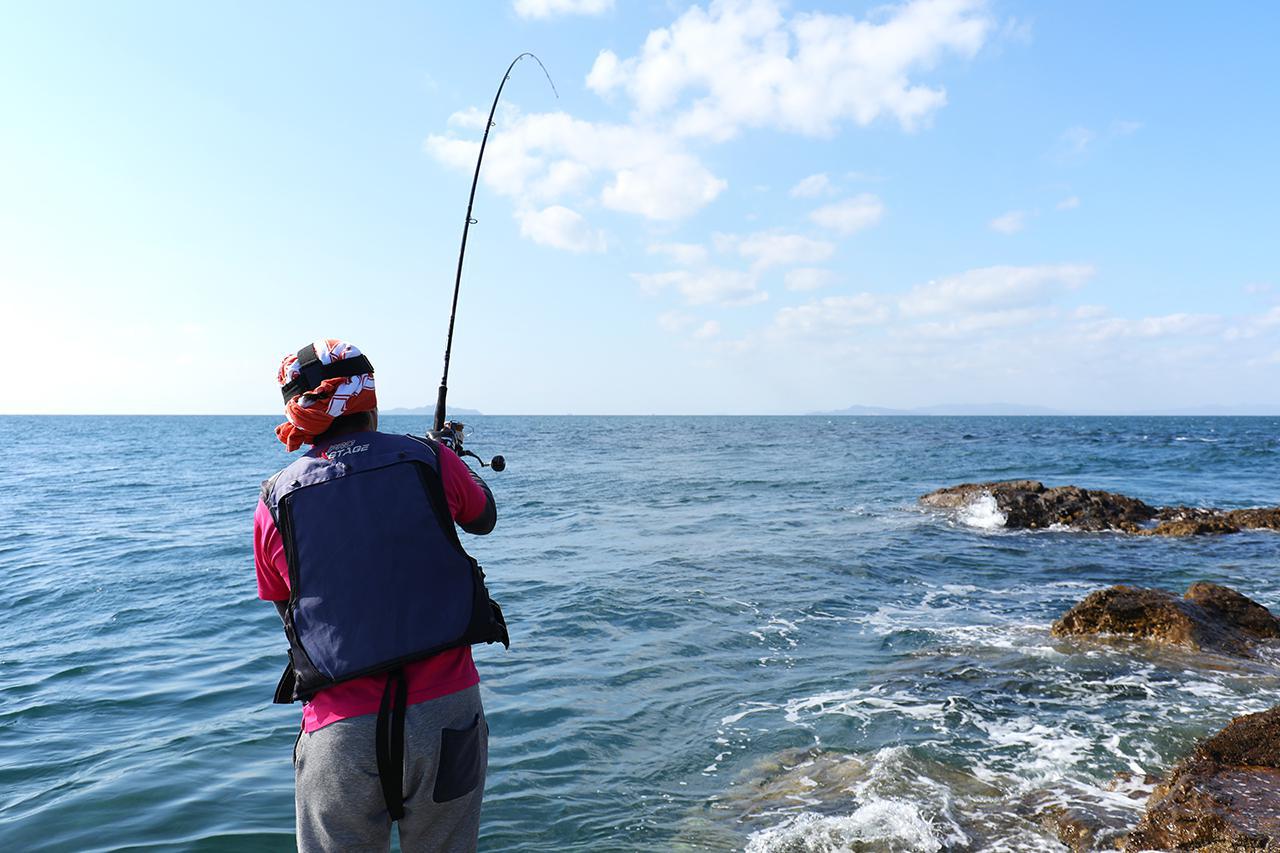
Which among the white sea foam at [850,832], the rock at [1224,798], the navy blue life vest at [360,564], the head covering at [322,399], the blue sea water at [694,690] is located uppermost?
the head covering at [322,399]

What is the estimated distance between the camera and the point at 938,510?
67.1 ft

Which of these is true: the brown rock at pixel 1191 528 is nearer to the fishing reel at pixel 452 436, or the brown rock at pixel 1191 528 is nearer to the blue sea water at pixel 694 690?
the blue sea water at pixel 694 690

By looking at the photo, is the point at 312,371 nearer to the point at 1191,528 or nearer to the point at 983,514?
the point at 1191,528

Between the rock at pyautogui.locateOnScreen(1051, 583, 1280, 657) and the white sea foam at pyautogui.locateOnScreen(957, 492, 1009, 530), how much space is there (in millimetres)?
9110

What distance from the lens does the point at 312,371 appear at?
271 cm

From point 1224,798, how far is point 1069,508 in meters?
15.9

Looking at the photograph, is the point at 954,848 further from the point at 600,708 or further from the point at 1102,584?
the point at 1102,584

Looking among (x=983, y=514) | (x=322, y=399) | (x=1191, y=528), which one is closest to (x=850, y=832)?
(x=322, y=399)

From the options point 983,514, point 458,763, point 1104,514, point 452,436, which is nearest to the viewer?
point 458,763

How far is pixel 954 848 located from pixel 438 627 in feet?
11.9

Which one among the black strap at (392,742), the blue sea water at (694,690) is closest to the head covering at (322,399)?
the black strap at (392,742)

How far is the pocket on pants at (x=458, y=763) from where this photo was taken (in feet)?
8.29

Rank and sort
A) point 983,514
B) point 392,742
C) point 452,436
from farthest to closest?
point 983,514 < point 452,436 < point 392,742

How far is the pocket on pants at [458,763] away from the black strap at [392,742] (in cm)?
12
